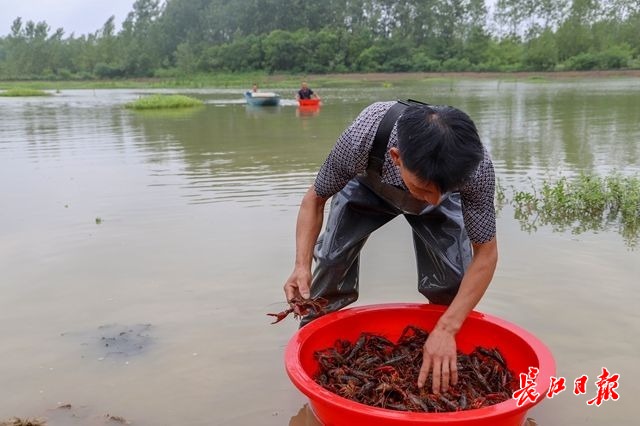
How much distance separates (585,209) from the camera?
5.62 metres

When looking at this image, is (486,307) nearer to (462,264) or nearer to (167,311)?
(462,264)

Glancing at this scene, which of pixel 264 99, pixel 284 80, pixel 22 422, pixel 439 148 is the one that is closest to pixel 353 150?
pixel 439 148

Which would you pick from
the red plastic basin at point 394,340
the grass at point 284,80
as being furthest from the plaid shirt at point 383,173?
the grass at point 284,80

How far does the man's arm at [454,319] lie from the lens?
236 centimetres

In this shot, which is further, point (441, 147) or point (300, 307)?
point (300, 307)

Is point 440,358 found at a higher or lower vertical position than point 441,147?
lower

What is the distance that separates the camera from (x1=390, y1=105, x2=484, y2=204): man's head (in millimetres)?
1908

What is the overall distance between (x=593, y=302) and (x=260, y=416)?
7.42 feet

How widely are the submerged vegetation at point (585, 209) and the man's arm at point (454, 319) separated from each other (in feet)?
10.4

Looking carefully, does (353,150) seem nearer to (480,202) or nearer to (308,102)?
(480,202)

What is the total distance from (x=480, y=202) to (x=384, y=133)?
461mm

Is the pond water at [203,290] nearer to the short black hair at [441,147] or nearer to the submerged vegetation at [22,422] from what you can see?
the submerged vegetation at [22,422]

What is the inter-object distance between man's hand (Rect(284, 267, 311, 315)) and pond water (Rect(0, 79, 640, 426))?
1.77 ft

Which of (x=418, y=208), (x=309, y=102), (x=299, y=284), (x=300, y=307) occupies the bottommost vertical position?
(x=300, y=307)
